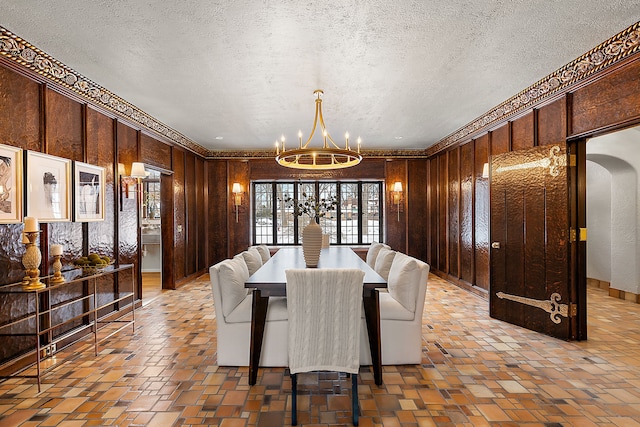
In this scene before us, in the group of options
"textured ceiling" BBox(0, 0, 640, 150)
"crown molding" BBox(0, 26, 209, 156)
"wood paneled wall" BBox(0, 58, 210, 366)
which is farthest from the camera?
"wood paneled wall" BBox(0, 58, 210, 366)

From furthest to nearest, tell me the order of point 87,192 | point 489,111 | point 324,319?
point 489,111, point 87,192, point 324,319

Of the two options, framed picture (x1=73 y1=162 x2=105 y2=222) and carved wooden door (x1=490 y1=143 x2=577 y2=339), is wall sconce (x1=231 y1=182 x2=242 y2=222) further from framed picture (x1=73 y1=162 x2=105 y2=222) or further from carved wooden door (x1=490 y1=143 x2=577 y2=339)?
carved wooden door (x1=490 y1=143 x2=577 y2=339)

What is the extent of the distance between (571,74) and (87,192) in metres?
4.95

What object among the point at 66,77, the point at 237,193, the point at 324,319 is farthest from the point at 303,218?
the point at 324,319

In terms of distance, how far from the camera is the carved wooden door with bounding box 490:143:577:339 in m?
3.40

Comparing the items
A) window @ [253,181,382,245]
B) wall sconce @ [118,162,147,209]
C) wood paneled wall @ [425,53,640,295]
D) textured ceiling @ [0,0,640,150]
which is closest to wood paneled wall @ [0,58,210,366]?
wall sconce @ [118,162,147,209]

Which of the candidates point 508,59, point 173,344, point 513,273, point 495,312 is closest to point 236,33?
point 508,59

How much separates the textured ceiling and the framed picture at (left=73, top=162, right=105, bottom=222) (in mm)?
925

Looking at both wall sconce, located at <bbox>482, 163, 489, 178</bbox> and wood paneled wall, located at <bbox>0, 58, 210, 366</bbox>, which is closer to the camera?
wood paneled wall, located at <bbox>0, 58, 210, 366</bbox>

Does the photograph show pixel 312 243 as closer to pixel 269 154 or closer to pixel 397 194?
pixel 397 194

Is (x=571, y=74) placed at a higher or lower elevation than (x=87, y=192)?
higher

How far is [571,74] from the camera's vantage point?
3.22 metres

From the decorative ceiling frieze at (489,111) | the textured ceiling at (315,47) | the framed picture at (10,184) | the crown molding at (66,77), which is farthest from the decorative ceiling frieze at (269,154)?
the framed picture at (10,184)

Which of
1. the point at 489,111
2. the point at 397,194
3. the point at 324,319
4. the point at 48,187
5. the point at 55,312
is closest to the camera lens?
the point at 324,319
